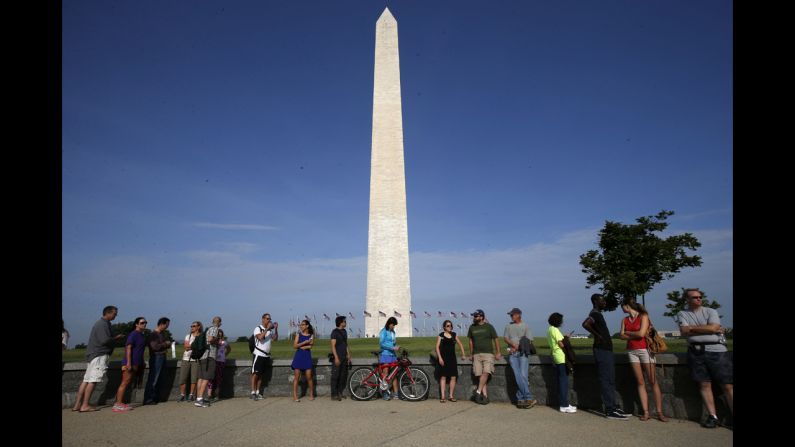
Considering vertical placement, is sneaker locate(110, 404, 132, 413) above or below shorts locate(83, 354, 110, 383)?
below

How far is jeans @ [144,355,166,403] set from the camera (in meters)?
10.2

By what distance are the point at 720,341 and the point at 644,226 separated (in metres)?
26.8

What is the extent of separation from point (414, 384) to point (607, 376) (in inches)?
146

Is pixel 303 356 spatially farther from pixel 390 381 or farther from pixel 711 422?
pixel 711 422

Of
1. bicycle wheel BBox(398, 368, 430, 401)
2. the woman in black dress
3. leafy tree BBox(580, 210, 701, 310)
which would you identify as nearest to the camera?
the woman in black dress

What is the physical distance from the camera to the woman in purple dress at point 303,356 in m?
10.2

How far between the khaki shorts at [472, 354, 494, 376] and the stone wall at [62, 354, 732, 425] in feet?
0.93

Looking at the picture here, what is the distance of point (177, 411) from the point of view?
934cm

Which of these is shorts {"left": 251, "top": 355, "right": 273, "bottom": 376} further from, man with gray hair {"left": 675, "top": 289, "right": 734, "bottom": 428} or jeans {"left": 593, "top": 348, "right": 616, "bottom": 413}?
man with gray hair {"left": 675, "top": 289, "right": 734, "bottom": 428}

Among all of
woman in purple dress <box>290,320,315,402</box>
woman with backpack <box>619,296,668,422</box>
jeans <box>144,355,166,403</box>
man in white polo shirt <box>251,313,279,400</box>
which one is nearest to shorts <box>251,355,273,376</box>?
man in white polo shirt <box>251,313,279,400</box>

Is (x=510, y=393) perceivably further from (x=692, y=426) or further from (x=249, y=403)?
(x=249, y=403)

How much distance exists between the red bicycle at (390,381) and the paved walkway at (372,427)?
378 millimetres

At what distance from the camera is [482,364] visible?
9.71 meters
